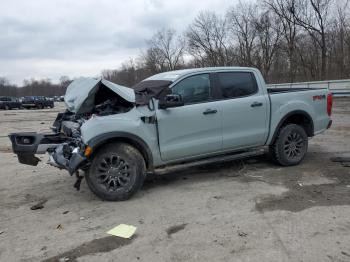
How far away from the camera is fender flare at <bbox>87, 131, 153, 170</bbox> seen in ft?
16.9

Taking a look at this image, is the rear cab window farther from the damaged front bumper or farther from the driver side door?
the damaged front bumper

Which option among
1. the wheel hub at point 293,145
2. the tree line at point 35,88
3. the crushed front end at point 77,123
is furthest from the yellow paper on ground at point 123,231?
the tree line at point 35,88

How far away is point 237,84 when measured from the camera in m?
6.47

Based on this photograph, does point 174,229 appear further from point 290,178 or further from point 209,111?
point 290,178

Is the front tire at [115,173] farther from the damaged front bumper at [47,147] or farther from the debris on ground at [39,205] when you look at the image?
the debris on ground at [39,205]

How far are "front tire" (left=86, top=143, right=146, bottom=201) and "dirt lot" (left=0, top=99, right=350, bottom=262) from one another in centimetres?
17

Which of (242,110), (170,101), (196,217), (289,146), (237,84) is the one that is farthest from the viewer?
(289,146)

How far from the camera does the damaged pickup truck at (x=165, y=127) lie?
5.30 meters

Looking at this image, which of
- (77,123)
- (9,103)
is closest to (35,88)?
(9,103)

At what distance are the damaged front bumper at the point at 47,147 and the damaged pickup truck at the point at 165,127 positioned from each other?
14 mm

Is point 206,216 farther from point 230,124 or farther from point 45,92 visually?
point 45,92

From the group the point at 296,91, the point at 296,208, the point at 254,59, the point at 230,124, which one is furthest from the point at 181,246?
the point at 254,59

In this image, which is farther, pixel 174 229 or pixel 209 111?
pixel 209 111

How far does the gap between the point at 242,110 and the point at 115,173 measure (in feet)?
7.87
